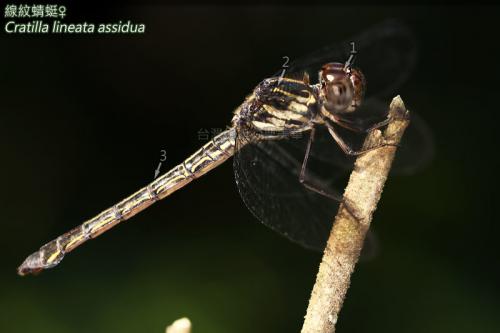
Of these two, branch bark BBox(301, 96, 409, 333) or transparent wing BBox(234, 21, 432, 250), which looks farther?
transparent wing BBox(234, 21, 432, 250)

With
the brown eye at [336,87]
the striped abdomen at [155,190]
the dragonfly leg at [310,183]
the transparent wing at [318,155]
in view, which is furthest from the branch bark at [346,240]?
the striped abdomen at [155,190]

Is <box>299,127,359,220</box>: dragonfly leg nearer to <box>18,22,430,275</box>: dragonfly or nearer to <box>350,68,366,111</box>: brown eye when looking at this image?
<box>18,22,430,275</box>: dragonfly

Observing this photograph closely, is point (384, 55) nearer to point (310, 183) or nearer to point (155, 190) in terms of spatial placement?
point (310, 183)

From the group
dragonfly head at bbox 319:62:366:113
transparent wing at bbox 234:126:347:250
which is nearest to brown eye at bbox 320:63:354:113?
dragonfly head at bbox 319:62:366:113

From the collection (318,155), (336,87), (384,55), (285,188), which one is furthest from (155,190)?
(384,55)

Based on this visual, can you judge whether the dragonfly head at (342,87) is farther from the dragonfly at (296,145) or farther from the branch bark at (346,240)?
the branch bark at (346,240)

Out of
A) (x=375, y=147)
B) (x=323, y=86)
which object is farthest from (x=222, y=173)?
(x=375, y=147)
